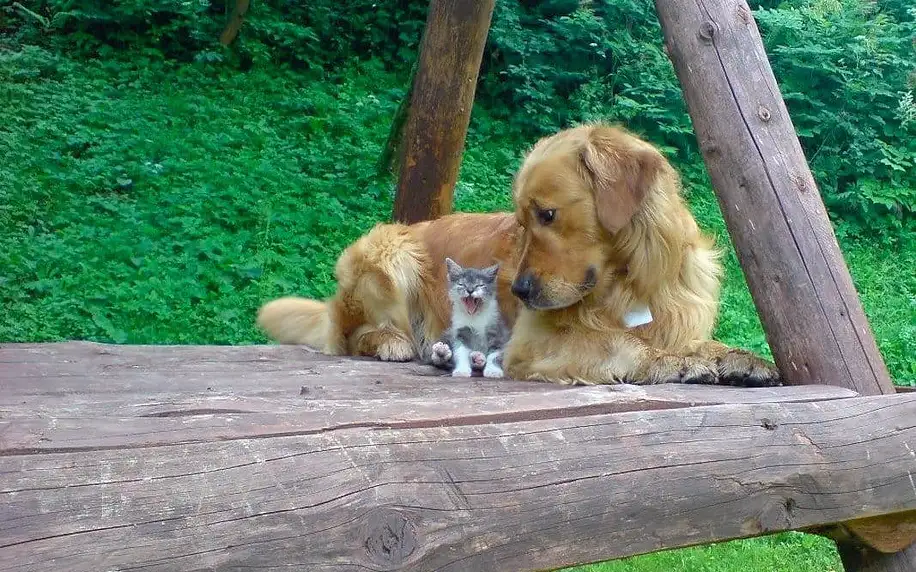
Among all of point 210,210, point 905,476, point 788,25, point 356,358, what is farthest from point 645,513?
point 788,25

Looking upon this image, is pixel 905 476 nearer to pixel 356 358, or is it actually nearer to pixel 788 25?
pixel 356 358

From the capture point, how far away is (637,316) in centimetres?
353

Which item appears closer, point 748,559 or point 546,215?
point 546,215

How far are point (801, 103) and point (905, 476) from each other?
833 cm

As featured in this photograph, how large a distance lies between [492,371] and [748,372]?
3.78 ft

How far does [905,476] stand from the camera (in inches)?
107

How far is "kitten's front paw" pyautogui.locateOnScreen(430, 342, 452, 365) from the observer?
407cm

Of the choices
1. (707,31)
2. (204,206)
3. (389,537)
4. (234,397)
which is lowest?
(204,206)

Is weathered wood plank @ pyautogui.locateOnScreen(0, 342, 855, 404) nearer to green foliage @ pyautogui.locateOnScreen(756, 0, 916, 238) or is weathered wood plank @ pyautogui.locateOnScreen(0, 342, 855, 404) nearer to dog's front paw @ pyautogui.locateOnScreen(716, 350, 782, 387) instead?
dog's front paw @ pyautogui.locateOnScreen(716, 350, 782, 387)

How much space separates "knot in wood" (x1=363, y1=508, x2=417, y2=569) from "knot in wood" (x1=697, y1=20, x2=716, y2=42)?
7.43 ft

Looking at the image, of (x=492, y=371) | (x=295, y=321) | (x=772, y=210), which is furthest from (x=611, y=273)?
(x=295, y=321)

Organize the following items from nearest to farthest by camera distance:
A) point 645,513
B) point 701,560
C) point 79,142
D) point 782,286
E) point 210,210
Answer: point 645,513 → point 782,286 → point 701,560 → point 210,210 → point 79,142

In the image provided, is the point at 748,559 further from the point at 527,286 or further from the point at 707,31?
the point at 707,31

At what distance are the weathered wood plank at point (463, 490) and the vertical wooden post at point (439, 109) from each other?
129 inches
